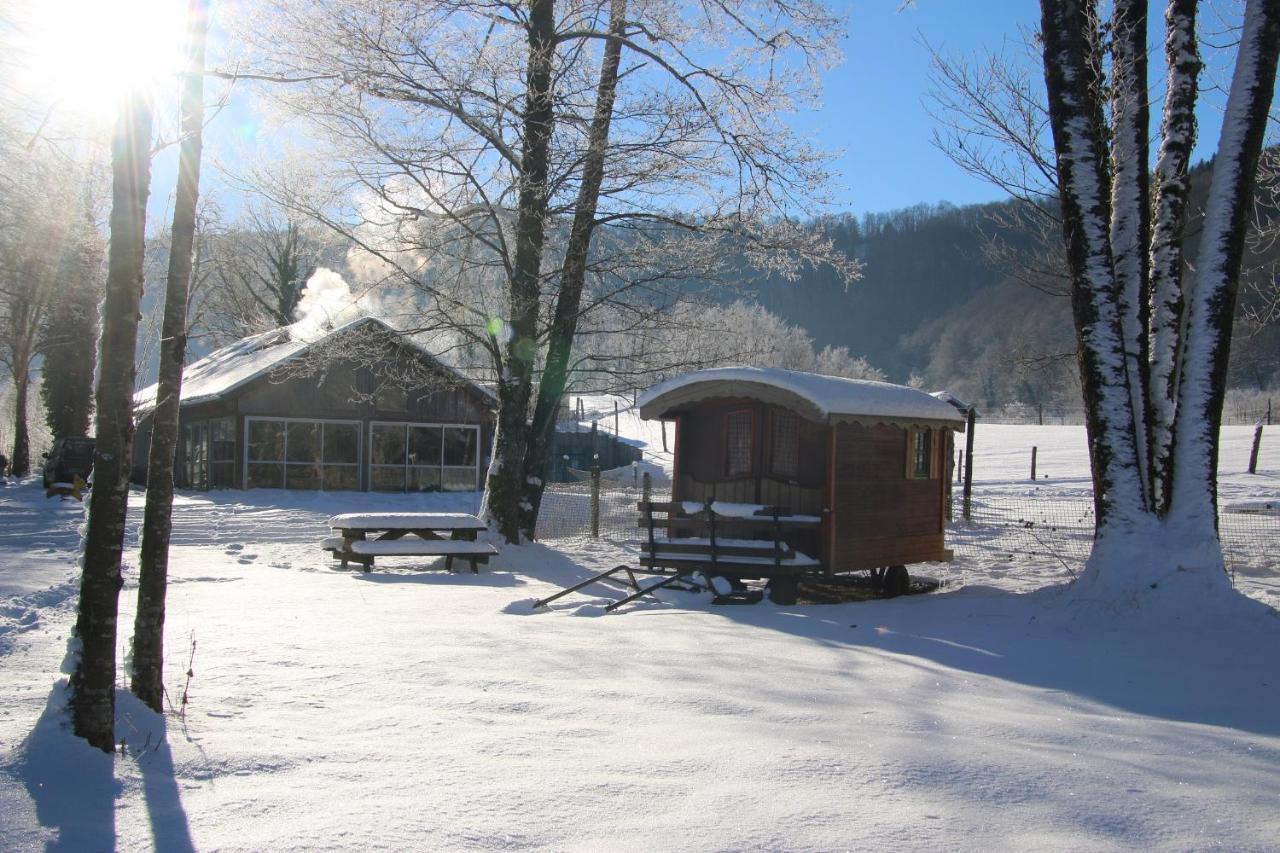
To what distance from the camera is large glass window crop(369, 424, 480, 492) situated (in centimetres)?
2791

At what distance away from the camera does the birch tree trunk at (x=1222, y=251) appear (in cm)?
820

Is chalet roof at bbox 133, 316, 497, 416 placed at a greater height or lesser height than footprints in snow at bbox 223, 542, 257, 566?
greater

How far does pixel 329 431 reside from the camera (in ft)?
89.8

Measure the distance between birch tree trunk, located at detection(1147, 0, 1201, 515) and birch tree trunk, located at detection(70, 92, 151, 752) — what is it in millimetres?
8234

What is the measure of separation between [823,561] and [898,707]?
556 cm

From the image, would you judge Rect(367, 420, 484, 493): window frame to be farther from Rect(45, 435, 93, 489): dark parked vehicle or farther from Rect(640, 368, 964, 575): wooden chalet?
Rect(640, 368, 964, 575): wooden chalet

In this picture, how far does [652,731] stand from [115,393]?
112 inches

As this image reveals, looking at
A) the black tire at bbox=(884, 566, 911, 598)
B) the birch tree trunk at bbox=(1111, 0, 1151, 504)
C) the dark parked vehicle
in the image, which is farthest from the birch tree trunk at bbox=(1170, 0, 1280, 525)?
the dark parked vehicle

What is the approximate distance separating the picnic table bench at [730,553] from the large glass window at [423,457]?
60.9 feet

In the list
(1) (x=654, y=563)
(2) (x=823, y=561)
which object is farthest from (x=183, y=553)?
(2) (x=823, y=561)

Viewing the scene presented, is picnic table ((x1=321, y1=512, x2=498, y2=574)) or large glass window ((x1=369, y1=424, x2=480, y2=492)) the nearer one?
picnic table ((x1=321, y1=512, x2=498, y2=574))

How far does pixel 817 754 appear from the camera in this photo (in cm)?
406

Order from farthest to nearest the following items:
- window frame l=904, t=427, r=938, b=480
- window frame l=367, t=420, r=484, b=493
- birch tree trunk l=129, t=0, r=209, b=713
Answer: window frame l=367, t=420, r=484, b=493 → window frame l=904, t=427, r=938, b=480 → birch tree trunk l=129, t=0, r=209, b=713

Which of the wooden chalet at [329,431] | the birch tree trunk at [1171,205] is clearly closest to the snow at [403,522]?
the birch tree trunk at [1171,205]
